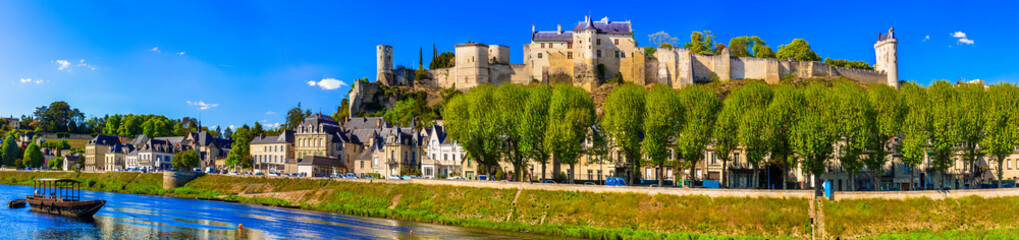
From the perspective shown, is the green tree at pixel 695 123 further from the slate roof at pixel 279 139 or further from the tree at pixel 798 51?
the tree at pixel 798 51

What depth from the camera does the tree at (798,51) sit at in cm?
12738

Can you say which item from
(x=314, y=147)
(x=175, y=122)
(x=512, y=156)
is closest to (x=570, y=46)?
(x=314, y=147)

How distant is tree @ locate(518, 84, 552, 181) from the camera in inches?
2315

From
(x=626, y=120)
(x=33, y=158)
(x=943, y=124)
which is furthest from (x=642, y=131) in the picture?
(x=33, y=158)

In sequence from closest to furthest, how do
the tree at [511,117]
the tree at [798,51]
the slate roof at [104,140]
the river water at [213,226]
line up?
the river water at [213,226] < the tree at [511,117] < the slate roof at [104,140] < the tree at [798,51]

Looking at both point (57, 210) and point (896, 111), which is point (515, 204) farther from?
point (57, 210)

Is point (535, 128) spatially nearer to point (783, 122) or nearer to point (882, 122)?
point (783, 122)

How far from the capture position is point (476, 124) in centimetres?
6059

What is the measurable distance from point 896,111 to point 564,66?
221 feet

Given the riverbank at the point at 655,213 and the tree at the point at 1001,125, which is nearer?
the riverbank at the point at 655,213

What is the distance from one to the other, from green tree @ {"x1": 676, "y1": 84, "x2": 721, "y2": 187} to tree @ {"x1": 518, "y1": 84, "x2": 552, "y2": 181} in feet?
30.7

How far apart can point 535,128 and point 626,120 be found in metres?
6.33

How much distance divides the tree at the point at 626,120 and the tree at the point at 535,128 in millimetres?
4261

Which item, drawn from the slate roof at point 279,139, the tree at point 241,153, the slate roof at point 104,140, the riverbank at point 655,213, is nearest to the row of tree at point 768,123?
the riverbank at point 655,213
